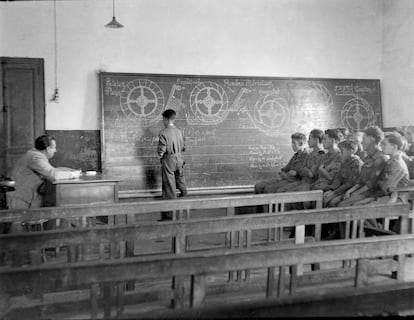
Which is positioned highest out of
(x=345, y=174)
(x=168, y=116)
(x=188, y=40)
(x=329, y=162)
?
(x=188, y=40)

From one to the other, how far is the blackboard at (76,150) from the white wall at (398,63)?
4845 mm

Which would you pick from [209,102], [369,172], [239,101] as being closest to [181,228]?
[369,172]

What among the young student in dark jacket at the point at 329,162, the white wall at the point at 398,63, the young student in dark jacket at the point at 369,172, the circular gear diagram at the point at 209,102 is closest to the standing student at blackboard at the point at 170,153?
the circular gear diagram at the point at 209,102

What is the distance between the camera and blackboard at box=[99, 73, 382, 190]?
6531 millimetres

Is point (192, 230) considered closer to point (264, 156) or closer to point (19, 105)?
point (19, 105)

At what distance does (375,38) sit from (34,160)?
19.8ft

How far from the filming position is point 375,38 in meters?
7.90

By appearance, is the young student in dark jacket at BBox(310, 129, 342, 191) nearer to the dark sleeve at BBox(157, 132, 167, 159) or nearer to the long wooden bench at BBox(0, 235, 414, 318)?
the dark sleeve at BBox(157, 132, 167, 159)

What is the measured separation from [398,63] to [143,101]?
4.21 m

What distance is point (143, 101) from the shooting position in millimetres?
6637

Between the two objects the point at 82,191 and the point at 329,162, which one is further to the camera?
the point at 329,162

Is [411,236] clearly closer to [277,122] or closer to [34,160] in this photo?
[34,160]

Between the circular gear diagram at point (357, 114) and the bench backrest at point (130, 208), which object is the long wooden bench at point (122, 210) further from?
the circular gear diagram at point (357, 114)

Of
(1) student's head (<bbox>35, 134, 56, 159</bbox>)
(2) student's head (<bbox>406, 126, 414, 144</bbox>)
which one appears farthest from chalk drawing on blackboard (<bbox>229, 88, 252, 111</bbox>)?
(1) student's head (<bbox>35, 134, 56, 159</bbox>)
